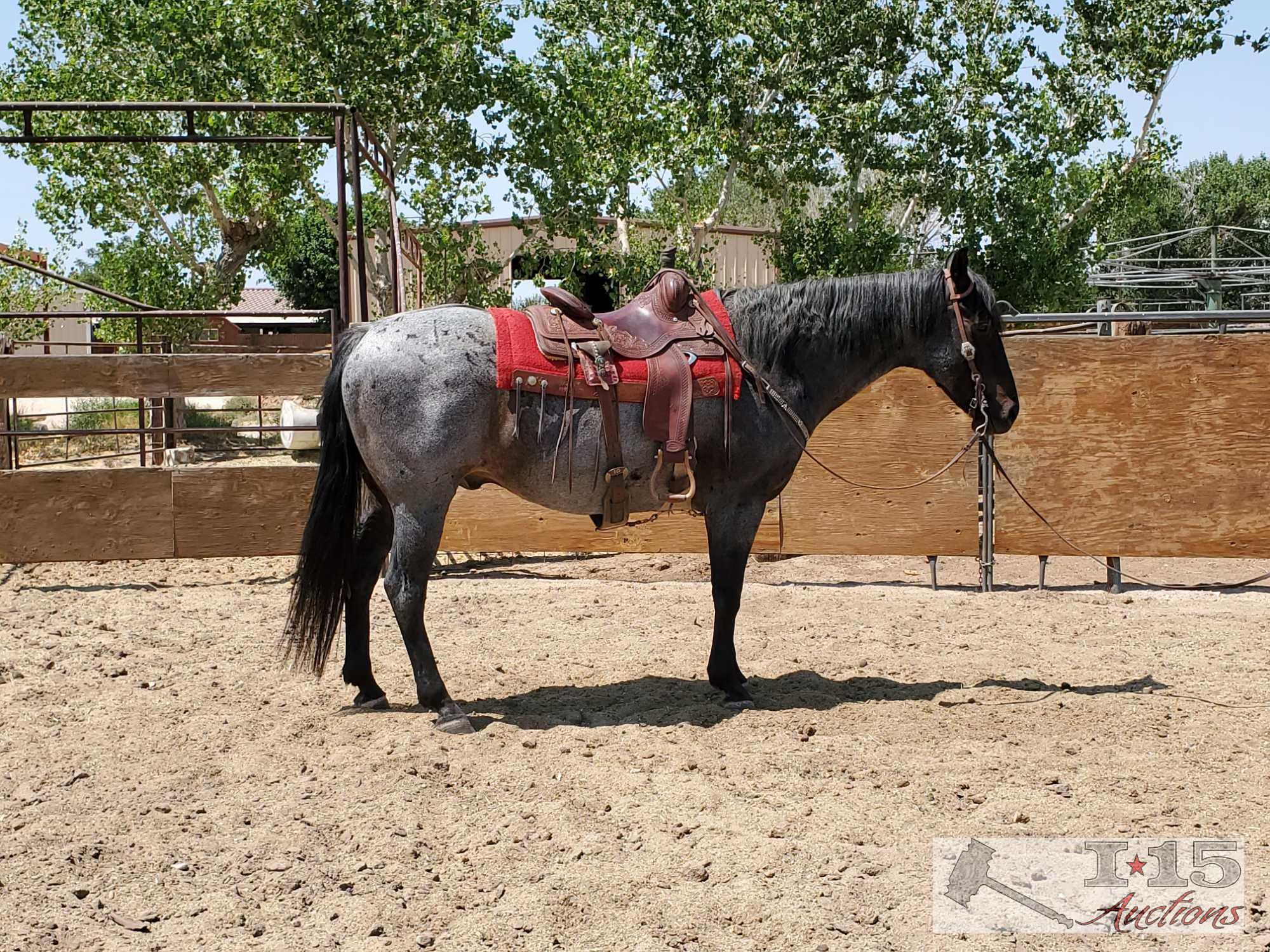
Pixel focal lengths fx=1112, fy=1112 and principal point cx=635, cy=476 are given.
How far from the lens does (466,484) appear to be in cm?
458

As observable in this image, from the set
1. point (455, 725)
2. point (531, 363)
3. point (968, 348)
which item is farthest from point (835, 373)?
point (455, 725)

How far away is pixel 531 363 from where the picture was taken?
4324 millimetres

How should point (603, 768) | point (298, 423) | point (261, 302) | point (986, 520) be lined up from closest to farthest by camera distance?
point (603, 768)
point (986, 520)
point (298, 423)
point (261, 302)

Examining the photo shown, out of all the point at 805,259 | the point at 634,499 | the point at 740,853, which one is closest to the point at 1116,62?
the point at 805,259

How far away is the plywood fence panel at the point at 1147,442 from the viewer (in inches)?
270

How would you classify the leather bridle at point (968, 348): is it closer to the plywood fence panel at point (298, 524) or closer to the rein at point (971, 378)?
the rein at point (971, 378)

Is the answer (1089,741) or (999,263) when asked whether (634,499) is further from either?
(999,263)

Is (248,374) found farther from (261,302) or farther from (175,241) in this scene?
(261,302)

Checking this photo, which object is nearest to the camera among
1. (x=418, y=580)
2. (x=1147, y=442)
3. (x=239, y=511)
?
(x=418, y=580)

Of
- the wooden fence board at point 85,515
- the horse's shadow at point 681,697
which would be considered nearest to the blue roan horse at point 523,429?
the horse's shadow at point 681,697

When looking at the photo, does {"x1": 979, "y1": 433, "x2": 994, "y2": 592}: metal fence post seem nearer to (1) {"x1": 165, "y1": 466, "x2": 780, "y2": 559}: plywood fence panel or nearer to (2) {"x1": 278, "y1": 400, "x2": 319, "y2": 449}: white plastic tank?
(1) {"x1": 165, "y1": 466, "x2": 780, "y2": 559}: plywood fence panel

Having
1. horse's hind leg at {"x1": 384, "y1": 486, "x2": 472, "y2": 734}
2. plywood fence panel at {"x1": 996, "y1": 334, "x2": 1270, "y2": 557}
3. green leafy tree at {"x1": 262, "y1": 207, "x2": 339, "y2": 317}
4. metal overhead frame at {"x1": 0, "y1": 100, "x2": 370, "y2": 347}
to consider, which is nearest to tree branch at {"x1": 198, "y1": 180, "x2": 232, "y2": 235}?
metal overhead frame at {"x1": 0, "y1": 100, "x2": 370, "y2": 347}

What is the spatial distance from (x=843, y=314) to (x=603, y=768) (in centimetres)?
212

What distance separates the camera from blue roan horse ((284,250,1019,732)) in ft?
14.0
